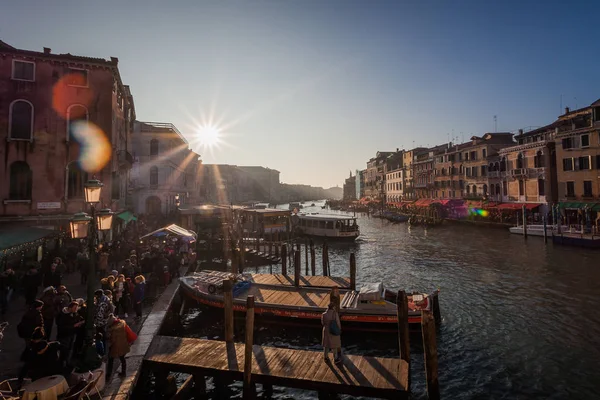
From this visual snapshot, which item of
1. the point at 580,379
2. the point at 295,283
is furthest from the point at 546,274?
the point at 295,283

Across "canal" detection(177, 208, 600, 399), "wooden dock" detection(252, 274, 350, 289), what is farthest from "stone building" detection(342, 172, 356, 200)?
"wooden dock" detection(252, 274, 350, 289)

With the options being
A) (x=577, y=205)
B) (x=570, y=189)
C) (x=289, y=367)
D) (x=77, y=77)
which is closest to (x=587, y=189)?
(x=570, y=189)

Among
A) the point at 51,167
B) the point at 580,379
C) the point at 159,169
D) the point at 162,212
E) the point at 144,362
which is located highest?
the point at 159,169

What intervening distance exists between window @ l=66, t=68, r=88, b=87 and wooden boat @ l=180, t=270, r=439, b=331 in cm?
1531

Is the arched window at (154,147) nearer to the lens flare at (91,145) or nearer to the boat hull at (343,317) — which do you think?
the lens flare at (91,145)

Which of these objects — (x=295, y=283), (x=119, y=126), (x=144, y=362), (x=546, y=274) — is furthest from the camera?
(x=119, y=126)

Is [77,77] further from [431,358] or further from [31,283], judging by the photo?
[431,358]

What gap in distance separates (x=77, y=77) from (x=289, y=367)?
22.6m

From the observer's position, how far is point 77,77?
837 inches

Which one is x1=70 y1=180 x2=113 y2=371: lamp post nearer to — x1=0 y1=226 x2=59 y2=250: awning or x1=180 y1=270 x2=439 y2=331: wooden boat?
x1=0 y1=226 x2=59 y2=250: awning

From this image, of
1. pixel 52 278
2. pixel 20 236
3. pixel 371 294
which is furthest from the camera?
pixel 20 236

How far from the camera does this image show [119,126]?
85.6 ft

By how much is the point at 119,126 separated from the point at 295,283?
64.1 ft

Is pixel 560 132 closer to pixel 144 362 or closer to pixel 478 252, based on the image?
pixel 478 252
